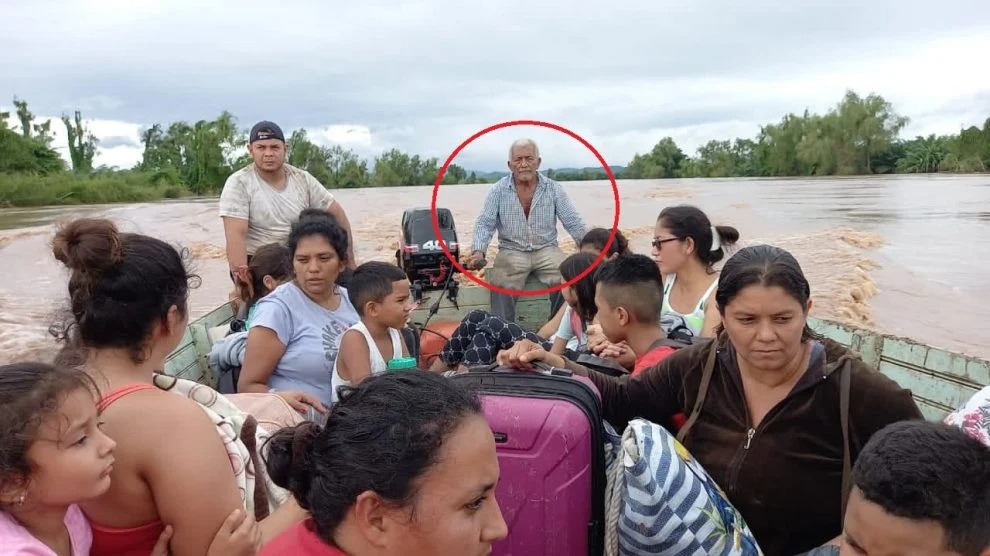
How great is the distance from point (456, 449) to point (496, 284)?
4.00 meters

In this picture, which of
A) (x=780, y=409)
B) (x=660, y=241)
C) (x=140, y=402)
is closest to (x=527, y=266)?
(x=660, y=241)

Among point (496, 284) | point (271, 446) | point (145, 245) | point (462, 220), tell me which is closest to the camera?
point (271, 446)

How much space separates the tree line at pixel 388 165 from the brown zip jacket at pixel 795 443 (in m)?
34.9

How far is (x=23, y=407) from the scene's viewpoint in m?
1.14

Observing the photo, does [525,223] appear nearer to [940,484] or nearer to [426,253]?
[426,253]

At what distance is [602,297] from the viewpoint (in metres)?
2.50

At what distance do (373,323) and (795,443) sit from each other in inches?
63.5

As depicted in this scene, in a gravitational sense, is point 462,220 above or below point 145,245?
below

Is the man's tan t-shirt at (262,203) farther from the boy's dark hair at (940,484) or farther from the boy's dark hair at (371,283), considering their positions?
the boy's dark hair at (940,484)

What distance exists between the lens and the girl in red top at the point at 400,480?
1.07 m

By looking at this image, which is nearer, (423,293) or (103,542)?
(103,542)

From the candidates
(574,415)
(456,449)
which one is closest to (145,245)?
(456,449)

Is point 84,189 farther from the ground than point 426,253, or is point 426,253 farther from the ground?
point 426,253

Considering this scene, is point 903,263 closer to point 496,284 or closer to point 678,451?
point 496,284
